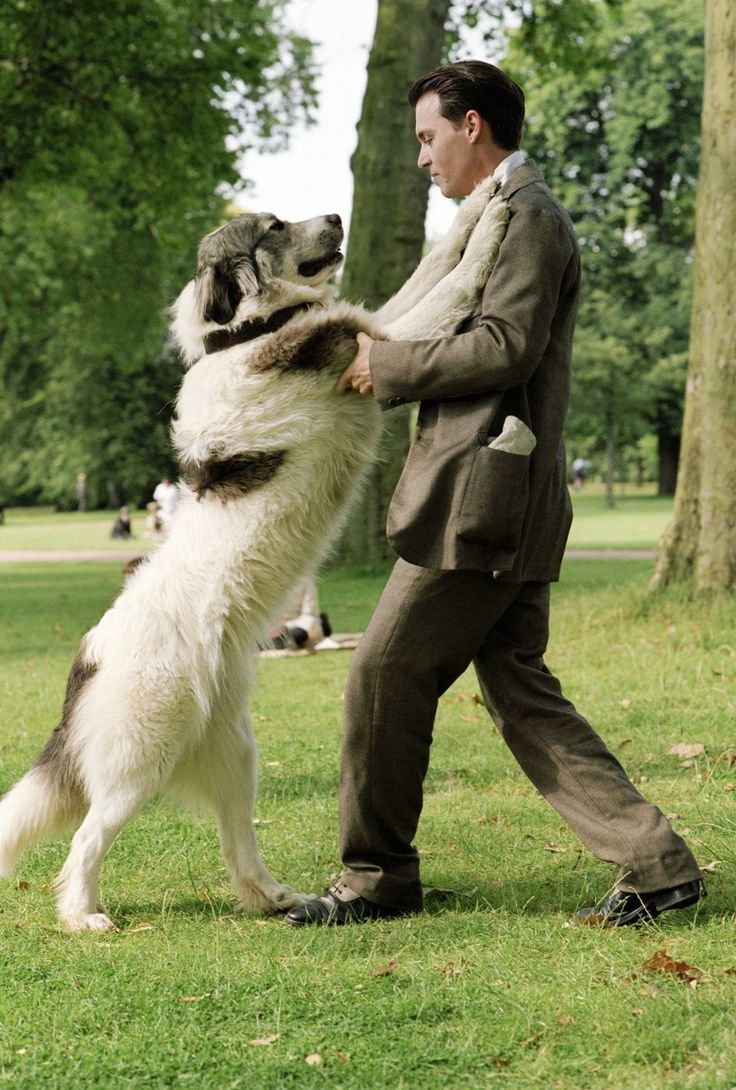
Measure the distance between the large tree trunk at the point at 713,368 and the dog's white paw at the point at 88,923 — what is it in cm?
613

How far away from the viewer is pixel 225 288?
15.1ft

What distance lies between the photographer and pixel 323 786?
6578mm

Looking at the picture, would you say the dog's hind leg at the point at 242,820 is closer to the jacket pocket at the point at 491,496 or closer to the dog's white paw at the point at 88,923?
the dog's white paw at the point at 88,923

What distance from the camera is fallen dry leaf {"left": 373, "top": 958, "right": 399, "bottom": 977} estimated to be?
12.4ft

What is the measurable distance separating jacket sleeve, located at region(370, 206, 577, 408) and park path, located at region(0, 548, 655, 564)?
60.5 feet

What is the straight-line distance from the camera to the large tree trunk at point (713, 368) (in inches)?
369

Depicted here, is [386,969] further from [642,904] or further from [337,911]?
[642,904]

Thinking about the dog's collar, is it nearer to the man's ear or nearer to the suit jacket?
the suit jacket

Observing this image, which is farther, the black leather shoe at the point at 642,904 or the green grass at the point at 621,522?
the green grass at the point at 621,522

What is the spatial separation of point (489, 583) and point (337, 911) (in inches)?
49.8

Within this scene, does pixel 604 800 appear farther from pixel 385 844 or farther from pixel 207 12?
pixel 207 12

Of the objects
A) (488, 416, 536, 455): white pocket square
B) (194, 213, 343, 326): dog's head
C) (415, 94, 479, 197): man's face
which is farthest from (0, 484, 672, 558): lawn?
(488, 416, 536, 455): white pocket square

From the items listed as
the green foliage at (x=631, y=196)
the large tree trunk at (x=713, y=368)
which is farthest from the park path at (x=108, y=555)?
the green foliage at (x=631, y=196)

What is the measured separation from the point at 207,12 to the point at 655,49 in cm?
2825
